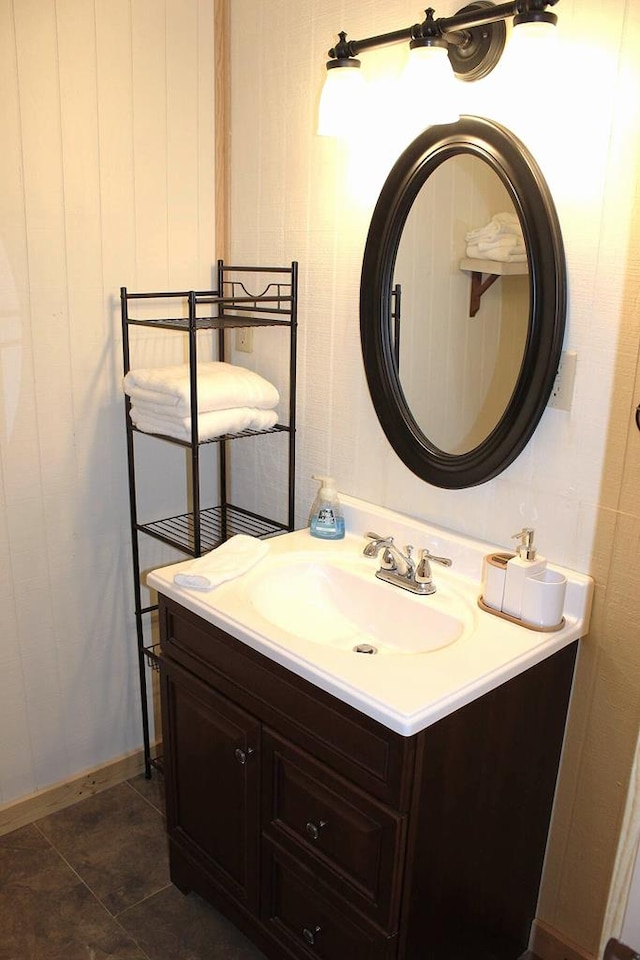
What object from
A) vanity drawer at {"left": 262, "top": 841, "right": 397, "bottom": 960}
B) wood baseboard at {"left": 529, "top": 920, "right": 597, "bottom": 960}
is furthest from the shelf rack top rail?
wood baseboard at {"left": 529, "top": 920, "right": 597, "bottom": 960}

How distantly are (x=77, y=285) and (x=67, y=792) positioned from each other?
1.40 m

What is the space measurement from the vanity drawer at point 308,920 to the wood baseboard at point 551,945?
52 cm

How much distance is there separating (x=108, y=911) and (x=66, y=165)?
180 cm

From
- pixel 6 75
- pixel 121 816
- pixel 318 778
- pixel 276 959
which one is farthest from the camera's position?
Result: pixel 121 816

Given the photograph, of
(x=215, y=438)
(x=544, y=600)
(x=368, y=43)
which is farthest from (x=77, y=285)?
(x=544, y=600)

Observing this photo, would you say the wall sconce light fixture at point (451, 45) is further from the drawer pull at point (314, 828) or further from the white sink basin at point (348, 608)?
the drawer pull at point (314, 828)

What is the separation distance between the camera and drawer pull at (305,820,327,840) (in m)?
1.41

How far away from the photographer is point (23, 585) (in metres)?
2.02

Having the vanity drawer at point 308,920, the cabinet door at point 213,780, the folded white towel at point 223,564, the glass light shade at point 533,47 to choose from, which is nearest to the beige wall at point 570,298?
the glass light shade at point 533,47

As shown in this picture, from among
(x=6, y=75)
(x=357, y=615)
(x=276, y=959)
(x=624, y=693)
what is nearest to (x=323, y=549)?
(x=357, y=615)

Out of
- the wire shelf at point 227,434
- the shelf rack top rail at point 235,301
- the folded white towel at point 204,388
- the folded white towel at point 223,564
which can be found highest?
the shelf rack top rail at point 235,301

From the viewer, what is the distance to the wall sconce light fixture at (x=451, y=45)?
1.32m

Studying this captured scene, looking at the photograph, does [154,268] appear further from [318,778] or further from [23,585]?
[318,778]

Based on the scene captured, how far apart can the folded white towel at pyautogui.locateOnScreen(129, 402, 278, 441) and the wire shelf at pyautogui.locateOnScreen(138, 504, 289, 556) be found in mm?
305
